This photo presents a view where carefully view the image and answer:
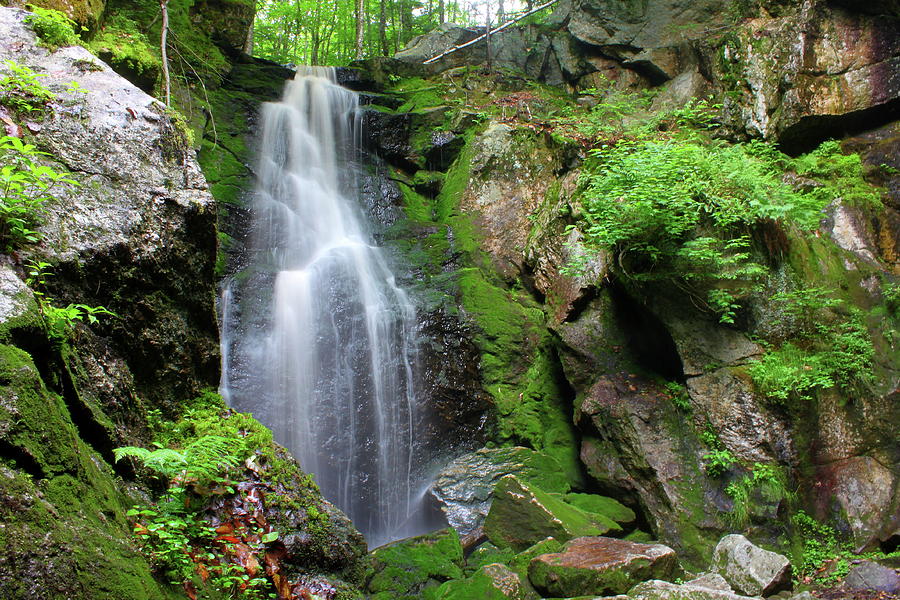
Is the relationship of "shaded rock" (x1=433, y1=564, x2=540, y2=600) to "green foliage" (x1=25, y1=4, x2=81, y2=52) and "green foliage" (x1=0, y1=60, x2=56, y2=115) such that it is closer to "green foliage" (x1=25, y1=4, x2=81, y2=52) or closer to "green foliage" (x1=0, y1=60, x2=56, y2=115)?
"green foliage" (x1=0, y1=60, x2=56, y2=115)

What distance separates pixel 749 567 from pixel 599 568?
2009mm

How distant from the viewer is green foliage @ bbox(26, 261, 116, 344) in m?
2.58

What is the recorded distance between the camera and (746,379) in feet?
21.7

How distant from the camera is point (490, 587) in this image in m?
4.43

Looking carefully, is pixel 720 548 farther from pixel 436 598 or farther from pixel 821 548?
pixel 436 598

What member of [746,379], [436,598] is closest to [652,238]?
[746,379]

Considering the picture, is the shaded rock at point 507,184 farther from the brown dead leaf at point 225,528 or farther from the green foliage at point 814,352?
the brown dead leaf at point 225,528

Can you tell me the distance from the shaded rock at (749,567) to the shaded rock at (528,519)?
116 cm

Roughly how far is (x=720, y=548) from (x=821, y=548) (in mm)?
1336

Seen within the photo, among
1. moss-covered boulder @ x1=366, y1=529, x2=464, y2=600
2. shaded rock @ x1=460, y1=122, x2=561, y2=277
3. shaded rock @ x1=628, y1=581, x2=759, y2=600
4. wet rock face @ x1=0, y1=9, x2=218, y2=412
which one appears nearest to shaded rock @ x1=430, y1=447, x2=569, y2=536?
moss-covered boulder @ x1=366, y1=529, x2=464, y2=600

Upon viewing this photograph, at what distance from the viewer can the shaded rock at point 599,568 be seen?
4.46 metres

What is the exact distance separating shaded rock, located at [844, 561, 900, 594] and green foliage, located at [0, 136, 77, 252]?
7.43m

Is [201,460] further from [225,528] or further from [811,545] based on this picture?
[811,545]

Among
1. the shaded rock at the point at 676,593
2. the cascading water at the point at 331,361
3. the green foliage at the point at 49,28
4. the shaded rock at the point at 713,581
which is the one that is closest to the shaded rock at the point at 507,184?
the cascading water at the point at 331,361
